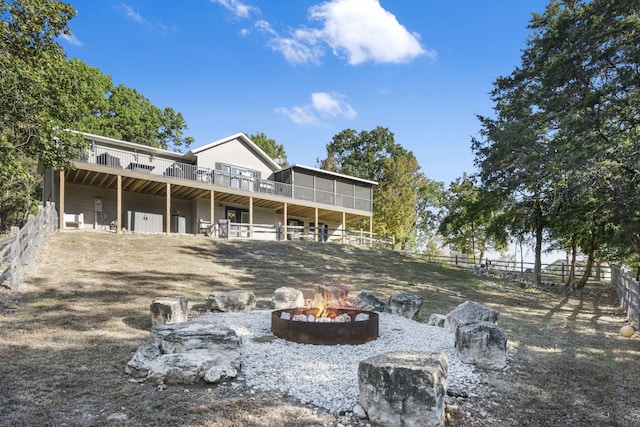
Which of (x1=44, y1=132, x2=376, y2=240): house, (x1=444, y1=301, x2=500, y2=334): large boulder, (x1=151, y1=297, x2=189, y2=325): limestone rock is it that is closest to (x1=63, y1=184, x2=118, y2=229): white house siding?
(x1=44, y1=132, x2=376, y2=240): house

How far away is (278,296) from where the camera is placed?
315 inches

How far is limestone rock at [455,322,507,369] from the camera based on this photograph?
16.0 ft

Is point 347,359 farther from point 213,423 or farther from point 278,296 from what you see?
point 278,296

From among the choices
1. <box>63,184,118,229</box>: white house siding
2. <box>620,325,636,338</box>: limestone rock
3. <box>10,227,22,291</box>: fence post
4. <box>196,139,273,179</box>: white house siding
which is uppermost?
<box>196,139,273,179</box>: white house siding

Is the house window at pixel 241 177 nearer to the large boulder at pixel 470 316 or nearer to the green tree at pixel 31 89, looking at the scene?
the green tree at pixel 31 89

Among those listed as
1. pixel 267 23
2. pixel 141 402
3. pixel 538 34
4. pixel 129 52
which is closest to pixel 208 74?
pixel 267 23

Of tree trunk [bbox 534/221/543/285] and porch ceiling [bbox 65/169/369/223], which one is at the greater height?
porch ceiling [bbox 65/169/369/223]

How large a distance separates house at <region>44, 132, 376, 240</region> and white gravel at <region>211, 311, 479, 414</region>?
46.2ft

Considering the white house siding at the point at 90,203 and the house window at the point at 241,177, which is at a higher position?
the house window at the point at 241,177

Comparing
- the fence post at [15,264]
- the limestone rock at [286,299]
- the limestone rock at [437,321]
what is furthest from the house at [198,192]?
the limestone rock at [437,321]

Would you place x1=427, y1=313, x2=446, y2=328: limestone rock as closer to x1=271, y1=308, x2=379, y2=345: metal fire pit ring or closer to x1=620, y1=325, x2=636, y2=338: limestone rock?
x1=271, y1=308, x2=379, y2=345: metal fire pit ring

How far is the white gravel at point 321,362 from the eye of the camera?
388cm

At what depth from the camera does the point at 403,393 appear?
3.28 meters

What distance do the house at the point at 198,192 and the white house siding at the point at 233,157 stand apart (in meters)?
0.06
